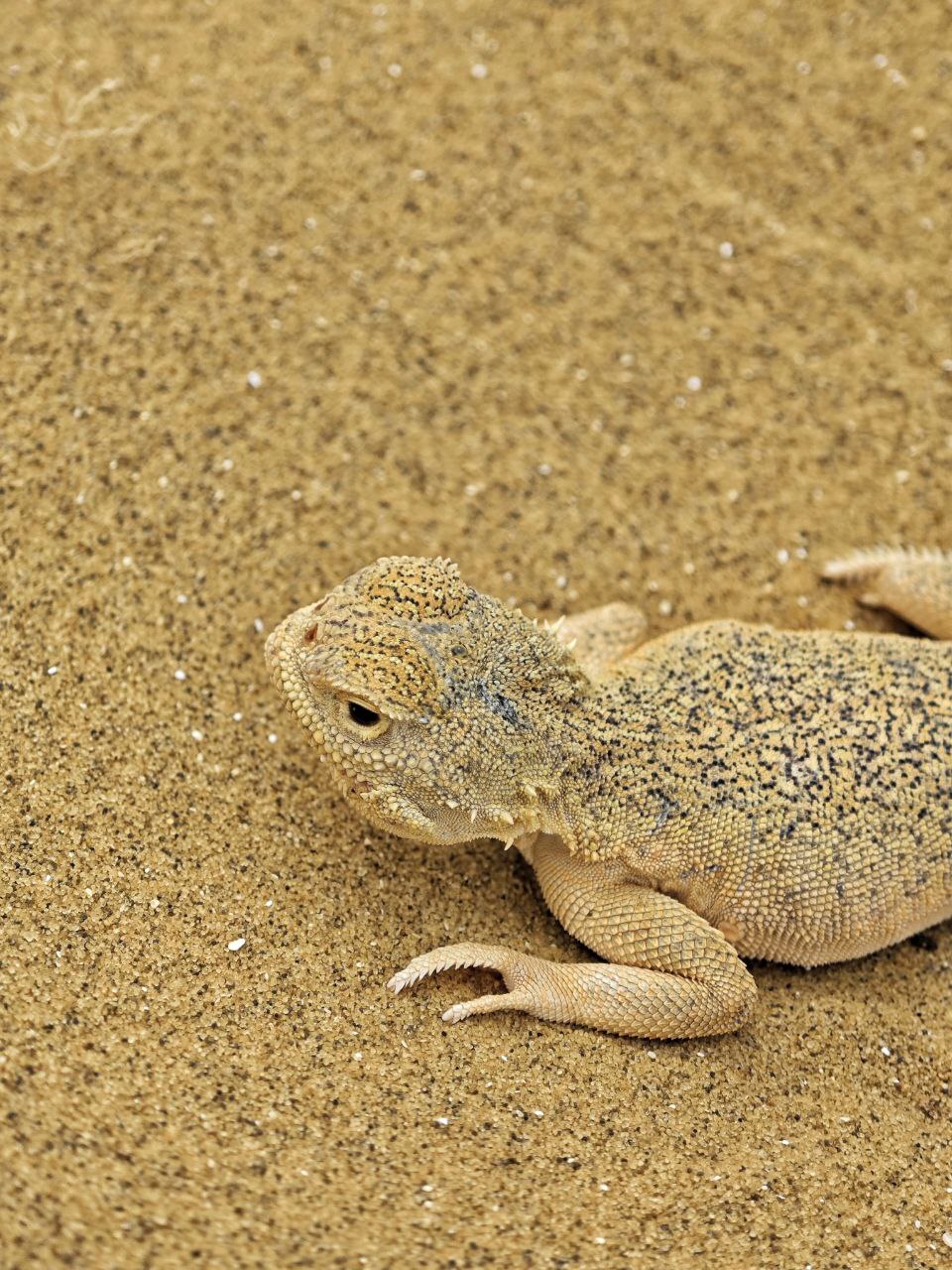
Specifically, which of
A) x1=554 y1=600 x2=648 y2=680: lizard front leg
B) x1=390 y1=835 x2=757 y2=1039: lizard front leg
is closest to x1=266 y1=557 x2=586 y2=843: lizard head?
x1=390 y1=835 x2=757 y2=1039: lizard front leg

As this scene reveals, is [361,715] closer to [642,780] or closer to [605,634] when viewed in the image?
[642,780]

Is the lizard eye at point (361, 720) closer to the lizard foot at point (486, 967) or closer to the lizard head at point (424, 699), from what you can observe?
the lizard head at point (424, 699)

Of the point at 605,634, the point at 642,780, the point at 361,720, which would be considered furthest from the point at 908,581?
the point at 361,720

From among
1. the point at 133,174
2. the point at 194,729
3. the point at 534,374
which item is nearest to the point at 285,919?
the point at 194,729

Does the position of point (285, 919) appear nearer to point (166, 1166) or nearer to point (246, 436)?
point (166, 1166)

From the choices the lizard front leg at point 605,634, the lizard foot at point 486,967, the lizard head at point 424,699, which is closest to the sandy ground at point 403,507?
the lizard foot at point 486,967

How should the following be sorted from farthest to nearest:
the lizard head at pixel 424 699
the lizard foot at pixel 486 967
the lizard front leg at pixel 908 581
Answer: the lizard front leg at pixel 908 581
the lizard foot at pixel 486 967
the lizard head at pixel 424 699

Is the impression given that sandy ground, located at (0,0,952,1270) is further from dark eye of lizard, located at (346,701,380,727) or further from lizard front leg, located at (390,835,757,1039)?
dark eye of lizard, located at (346,701,380,727)
